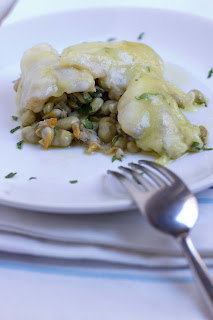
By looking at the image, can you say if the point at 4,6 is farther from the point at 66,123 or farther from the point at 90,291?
the point at 90,291

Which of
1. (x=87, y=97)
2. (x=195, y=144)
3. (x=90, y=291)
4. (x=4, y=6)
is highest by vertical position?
(x=4, y=6)

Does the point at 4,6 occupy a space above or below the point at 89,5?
above

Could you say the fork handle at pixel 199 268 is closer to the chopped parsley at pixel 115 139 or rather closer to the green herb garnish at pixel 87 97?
the chopped parsley at pixel 115 139

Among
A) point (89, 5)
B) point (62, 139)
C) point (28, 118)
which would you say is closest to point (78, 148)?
point (62, 139)

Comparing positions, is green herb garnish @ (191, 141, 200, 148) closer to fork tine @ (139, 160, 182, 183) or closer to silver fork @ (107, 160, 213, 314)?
fork tine @ (139, 160, 182, 183)

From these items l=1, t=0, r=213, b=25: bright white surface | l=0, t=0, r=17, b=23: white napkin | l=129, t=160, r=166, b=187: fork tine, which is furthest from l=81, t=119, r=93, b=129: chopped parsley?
l=1, t=0, r=213, b=25: bright white surface

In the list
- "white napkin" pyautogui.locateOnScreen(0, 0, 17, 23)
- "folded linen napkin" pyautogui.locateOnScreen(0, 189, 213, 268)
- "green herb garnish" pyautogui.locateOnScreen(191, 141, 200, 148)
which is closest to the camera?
"folded linen napkin" pyautogui.locateOnScreen(0, 189, 213, 268)

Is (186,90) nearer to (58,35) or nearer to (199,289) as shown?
(58,35)
